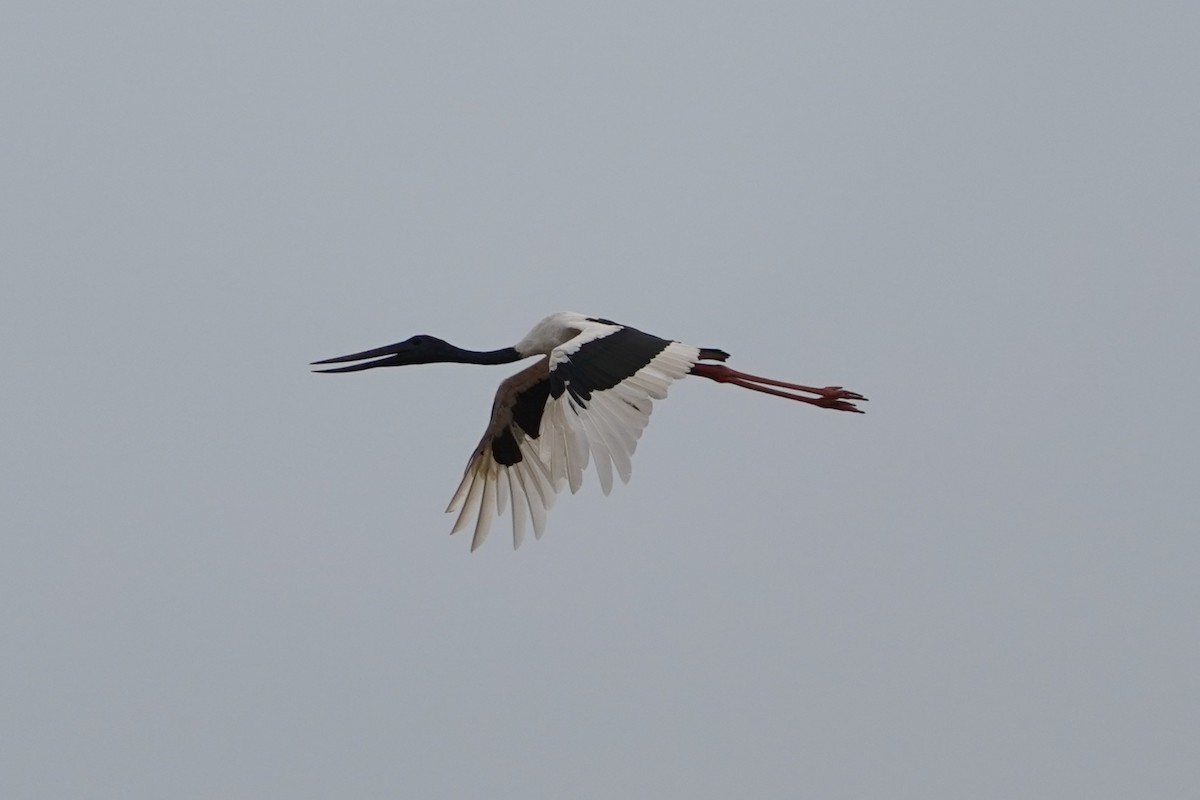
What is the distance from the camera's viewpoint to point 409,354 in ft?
67.9

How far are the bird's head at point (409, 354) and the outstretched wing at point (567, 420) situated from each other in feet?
2.42

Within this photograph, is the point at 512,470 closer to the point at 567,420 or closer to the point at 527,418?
the point at 527,418

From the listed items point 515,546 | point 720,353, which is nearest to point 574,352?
point 720,353

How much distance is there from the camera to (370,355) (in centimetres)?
2075

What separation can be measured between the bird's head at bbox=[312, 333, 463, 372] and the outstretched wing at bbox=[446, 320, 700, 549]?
0.74m

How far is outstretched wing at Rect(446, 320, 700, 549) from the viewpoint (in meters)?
→ 16.1

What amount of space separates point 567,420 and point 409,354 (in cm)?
476

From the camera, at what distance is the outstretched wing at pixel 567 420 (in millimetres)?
16062

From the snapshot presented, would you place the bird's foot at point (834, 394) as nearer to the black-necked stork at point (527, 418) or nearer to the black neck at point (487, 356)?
the black-necked stork at point (527, 418)

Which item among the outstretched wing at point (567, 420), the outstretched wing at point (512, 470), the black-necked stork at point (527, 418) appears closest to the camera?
the outstretched wing at point (567, 420)

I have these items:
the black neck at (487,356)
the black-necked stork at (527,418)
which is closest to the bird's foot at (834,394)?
the black-necked stork at (527,418)

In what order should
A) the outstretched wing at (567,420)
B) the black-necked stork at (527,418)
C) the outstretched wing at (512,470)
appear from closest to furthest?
the outstretched wing at (567,420) → the black-necked stork at (527,418) → the outstretched wing at (512,470)

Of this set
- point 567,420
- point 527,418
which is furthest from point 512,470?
point 567,420

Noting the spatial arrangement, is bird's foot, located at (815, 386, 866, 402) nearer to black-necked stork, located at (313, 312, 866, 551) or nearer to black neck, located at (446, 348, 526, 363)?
black-necked stork, located at (313, 312, 866, 551)
